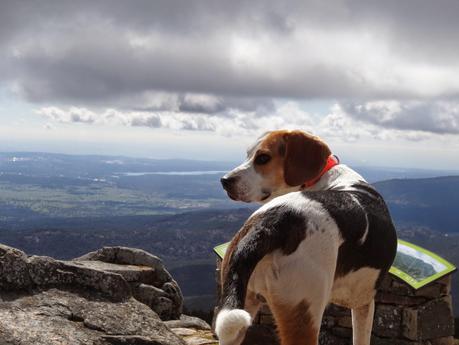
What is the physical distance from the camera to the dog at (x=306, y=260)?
3.91 metres

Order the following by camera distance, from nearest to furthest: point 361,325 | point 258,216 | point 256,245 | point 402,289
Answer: point 256,245, point 258,216, point 361,325, point 402,289

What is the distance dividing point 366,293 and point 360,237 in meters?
0.73

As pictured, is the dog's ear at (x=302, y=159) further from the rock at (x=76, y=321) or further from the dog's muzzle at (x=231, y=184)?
the rock at (x=76, y=321)

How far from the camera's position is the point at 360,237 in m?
4.40

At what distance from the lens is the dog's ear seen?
527cm

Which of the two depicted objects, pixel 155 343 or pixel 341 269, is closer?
pixel 341 269

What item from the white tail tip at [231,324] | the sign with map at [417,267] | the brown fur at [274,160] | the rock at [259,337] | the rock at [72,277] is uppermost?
the brown fur at [274,160]

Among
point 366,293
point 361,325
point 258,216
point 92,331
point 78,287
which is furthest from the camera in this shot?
point 78,287

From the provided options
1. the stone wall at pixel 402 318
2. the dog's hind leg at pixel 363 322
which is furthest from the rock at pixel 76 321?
the stone wall at pixel 402 318

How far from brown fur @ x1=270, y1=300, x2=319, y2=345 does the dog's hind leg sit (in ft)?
4.55

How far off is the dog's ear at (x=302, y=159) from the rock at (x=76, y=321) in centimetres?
297

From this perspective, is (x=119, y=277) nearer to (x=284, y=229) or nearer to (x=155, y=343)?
(x=155, y=343)

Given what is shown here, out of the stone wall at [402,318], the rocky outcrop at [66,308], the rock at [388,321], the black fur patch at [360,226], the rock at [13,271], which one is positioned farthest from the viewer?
the rock at [388,321]

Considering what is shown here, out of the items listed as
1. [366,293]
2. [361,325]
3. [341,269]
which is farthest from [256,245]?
[361,325]
